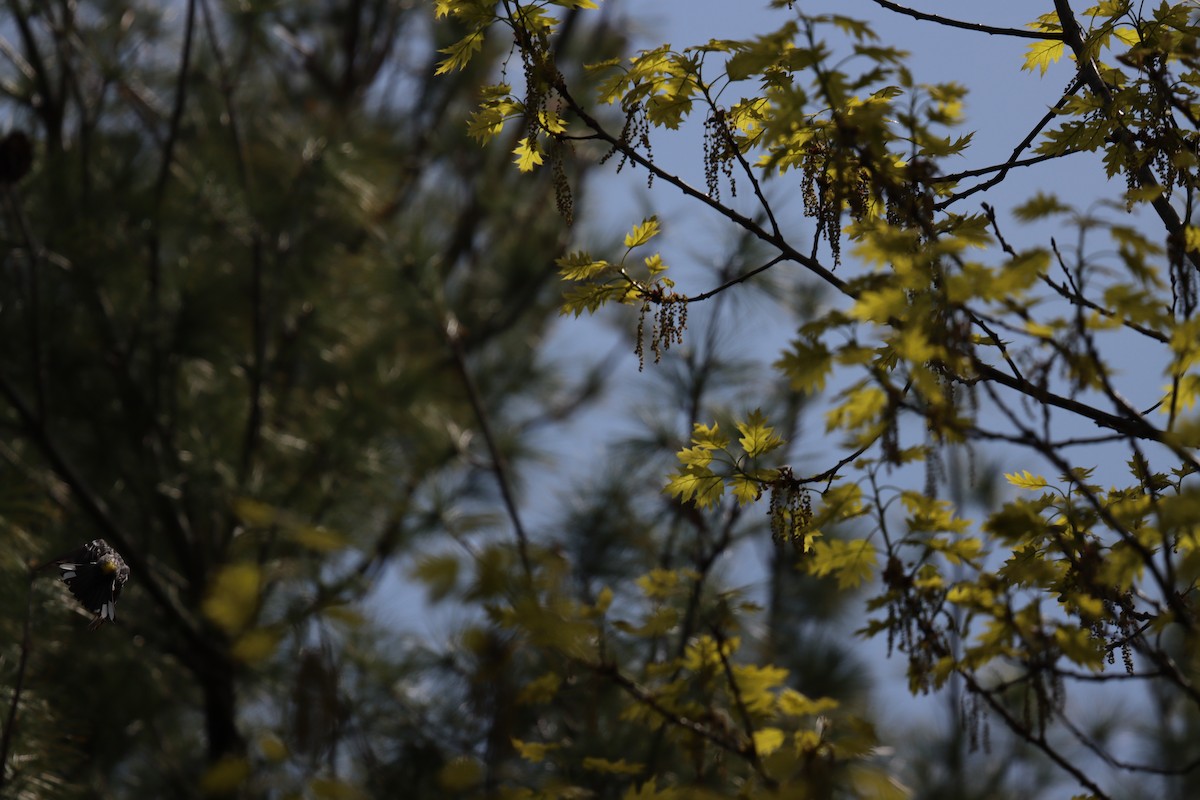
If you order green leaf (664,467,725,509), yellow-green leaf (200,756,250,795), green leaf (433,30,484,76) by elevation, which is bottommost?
yellow-green leaf (200,756,250,795)

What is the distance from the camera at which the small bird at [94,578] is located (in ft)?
4.65

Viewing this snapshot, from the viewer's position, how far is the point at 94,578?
143 centimetres

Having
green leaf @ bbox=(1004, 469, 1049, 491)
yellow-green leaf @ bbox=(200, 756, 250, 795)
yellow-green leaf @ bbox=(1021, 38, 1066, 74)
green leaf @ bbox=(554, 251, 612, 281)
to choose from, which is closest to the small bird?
yellow-green leaf @ bbox=(200, 756, 250, 795)

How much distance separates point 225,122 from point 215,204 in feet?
1.17

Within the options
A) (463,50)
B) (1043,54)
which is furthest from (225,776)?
(1043,54)

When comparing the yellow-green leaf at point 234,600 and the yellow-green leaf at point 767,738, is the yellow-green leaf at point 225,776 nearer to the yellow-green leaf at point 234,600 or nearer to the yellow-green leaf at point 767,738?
the yellow-green leaf at point 234,600

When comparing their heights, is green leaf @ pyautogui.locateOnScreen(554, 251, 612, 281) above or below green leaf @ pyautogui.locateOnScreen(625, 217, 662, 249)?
below

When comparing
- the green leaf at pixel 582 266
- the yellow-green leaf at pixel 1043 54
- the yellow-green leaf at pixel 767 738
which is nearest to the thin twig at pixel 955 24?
the yellow-green leaf at pixel 1043 54

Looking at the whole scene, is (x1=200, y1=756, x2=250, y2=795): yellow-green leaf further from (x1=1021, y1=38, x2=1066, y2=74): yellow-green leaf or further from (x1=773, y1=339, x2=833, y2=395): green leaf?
(x1=1021, y1=38, x2=1066, y2=74): yellow-green leaf

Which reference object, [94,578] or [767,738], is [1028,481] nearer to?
[767,738]

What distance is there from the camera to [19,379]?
3.31 metres

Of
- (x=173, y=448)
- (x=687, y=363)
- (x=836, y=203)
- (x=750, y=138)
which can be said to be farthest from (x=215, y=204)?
(x=836, y=203)

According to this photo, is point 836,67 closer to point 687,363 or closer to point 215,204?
point 687,363

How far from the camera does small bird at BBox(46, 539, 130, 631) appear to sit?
142cm
